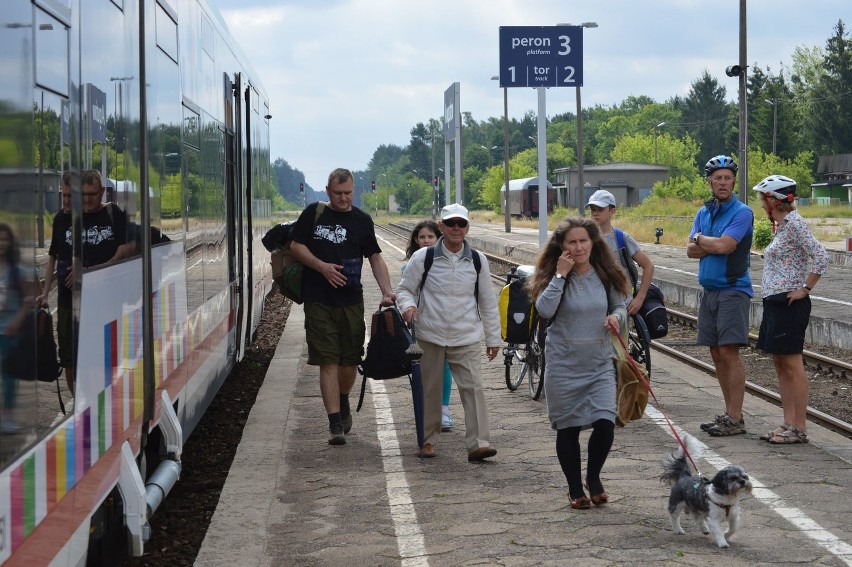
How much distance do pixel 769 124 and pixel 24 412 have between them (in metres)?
109

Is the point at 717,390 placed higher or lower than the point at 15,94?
lower

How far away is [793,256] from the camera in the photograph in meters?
8.51

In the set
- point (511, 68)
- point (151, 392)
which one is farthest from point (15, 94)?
point (511, 68)

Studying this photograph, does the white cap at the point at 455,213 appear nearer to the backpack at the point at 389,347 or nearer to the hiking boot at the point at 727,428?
the backpack at the point at 389,347

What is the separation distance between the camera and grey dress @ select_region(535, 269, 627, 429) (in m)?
6.78

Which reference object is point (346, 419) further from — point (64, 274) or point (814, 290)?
point (814, 290)

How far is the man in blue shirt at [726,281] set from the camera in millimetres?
8742

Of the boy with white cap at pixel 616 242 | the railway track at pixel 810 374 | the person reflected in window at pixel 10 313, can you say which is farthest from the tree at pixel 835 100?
the person reflected in window at pixel 10 313

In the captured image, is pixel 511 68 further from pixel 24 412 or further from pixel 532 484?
pixel 24 412

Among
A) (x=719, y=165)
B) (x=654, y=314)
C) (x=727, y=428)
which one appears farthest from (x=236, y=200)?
(x=727, y=428)

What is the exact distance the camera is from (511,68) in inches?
1016

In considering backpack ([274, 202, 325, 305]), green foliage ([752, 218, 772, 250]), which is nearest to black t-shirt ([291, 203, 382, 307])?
backpack ([274, 202, 325, 305])

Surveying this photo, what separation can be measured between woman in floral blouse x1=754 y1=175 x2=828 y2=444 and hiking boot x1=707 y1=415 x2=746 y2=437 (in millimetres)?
298

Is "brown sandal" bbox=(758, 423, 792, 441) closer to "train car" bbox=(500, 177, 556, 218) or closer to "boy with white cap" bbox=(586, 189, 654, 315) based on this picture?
"boy with white cap" bbox=(586, 189, 654, 315)
